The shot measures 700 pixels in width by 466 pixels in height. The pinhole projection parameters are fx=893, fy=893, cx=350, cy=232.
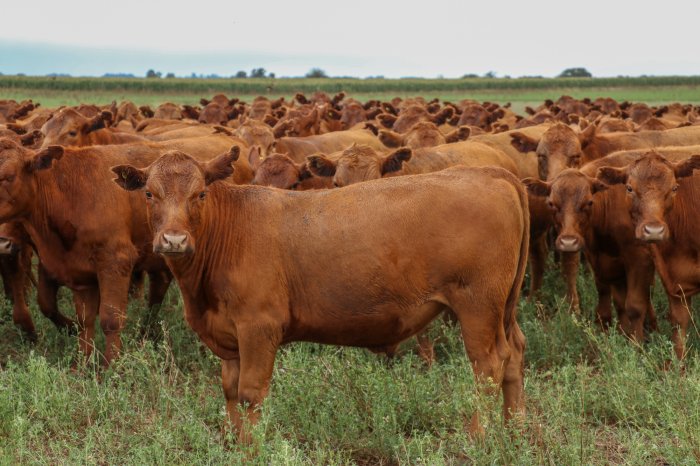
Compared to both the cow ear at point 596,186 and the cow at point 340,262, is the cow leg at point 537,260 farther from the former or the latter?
the cow at point 340,262

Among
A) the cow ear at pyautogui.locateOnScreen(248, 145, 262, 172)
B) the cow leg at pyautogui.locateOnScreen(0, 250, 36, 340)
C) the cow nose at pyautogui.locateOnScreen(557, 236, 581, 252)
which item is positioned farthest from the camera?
the cow ear at pyautogui.locateOnScreen(248, 145, 262, 172)

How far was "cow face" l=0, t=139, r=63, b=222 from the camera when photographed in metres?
7.08

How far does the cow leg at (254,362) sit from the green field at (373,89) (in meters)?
52.5

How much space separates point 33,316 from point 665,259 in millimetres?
6058

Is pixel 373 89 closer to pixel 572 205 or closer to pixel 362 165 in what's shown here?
pixel 362 165

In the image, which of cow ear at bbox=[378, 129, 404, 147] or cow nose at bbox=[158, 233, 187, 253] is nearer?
cow nose at bbox=[158, 233, 187, 253]

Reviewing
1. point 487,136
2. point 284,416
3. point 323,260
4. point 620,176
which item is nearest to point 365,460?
point 284,416

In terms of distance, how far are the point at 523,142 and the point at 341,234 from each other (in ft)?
18.9

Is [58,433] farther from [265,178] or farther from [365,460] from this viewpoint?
[265,178]

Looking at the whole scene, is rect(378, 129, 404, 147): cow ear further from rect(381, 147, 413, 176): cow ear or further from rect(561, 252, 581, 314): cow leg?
rect(381, 147, 413, 176): cow ear

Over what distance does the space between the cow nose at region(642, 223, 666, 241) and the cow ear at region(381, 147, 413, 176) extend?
7.21ft

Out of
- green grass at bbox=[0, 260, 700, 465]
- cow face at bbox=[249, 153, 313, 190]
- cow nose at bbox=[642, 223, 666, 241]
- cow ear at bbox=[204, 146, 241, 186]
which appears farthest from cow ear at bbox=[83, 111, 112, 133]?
cow nose at bbox=[642, 223, 666, 241]

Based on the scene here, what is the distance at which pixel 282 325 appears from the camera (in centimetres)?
545

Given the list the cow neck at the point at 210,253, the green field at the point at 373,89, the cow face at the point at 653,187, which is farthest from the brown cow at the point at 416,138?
the green field at the point at 373,89
